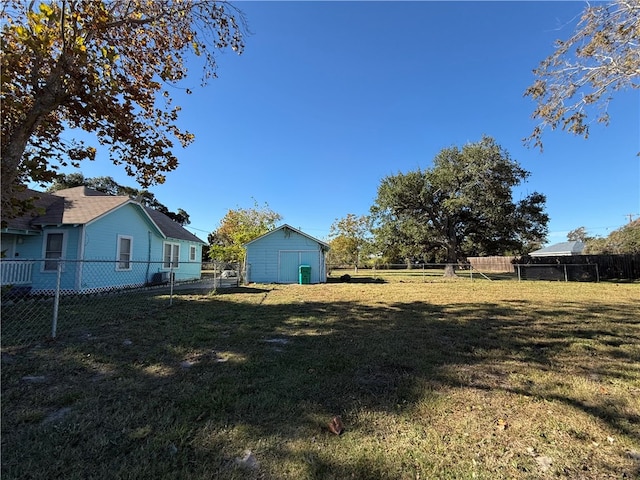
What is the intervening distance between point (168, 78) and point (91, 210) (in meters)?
8.32

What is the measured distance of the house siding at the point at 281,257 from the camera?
18734 mm

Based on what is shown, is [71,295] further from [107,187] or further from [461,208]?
[107,187]

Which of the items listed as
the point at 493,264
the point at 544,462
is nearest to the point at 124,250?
the point at 544,462

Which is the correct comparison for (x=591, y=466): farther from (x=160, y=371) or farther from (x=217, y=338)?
(x=217, y=338)

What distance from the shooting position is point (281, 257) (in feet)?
61.8

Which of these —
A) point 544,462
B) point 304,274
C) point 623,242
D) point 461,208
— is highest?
point 461,208

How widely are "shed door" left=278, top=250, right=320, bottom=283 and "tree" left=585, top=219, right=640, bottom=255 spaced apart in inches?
860

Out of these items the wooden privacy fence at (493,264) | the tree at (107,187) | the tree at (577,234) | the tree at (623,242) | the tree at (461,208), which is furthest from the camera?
the tree at (577,234)

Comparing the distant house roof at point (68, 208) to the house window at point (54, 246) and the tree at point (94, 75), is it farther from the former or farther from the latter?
the tree at point (94, 75)

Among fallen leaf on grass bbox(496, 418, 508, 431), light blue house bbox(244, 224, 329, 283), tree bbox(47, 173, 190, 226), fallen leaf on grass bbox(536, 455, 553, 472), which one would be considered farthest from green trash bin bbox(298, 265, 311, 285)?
tree bbox(47, 173, 190, 226)

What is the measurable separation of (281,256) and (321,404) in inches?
632

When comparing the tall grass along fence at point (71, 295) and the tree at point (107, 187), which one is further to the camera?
the tree at point (107, 187)

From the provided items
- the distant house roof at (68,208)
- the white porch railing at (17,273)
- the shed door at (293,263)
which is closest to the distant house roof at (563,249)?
the shed door at (293,263)

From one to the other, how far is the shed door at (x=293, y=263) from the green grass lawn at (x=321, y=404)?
12.7 meters
